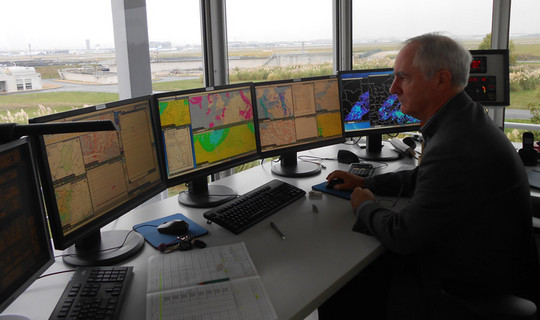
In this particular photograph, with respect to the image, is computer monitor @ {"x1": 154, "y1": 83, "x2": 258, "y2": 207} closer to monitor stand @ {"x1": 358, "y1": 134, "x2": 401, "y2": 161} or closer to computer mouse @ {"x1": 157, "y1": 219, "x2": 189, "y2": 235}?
computer mouse @ {"x1": 157, "y1": 219, "x2": 189, "y2": 235}

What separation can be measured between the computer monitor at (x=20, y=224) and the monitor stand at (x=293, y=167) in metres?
1.36

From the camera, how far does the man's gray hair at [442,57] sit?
158cm

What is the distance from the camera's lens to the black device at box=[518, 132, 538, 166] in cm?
245

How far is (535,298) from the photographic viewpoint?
1.49 meters

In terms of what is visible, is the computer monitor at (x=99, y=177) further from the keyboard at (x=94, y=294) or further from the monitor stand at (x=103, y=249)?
the keyboard at (x=94, y=294)

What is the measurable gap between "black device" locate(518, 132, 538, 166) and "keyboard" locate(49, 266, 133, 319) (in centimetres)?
228

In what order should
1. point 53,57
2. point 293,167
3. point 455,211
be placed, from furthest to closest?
point 293,167
point 53,57
point 455,211

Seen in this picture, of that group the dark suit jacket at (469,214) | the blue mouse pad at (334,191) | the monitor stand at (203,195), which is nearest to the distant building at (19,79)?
the monitor stand at (203,195)

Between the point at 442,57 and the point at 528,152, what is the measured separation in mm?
1293

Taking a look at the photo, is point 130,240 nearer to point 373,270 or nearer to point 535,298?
point 373,270

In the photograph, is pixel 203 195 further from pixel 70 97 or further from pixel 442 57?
pixel 442 57

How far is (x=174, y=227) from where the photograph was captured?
62.4 inches

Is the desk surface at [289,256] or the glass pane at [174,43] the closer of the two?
the desk surface at [289,256]

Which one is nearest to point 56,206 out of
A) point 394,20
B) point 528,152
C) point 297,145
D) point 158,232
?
point 158,232
